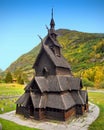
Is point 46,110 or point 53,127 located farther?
point 46,110

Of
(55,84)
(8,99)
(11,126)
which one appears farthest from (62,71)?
(8,99)

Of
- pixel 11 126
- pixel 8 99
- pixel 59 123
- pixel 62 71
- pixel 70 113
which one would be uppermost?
pixel 62 71

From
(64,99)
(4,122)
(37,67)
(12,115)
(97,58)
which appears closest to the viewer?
(4,122)

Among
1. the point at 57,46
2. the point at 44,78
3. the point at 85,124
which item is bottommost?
the point at 85,124

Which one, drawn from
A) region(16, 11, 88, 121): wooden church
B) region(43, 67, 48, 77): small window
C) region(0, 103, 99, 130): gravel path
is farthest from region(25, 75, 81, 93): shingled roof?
region(0, 103, 99, 130): gravel path

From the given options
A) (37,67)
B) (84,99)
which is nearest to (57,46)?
(37,67)

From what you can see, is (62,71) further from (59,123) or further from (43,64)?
(59,123)

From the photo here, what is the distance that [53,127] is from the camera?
21.3 metres

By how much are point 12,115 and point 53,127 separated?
9402 mm

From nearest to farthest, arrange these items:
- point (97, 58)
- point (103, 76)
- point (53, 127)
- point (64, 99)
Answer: point (53, 127)
point (64, 99)
point (103, 76)
point (97, 58)

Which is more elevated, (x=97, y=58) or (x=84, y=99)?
(x=97, y=58)

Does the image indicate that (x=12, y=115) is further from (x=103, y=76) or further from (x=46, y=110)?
(x=103, y=76)

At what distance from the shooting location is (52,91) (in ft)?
84.4

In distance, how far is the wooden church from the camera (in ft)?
80.3
